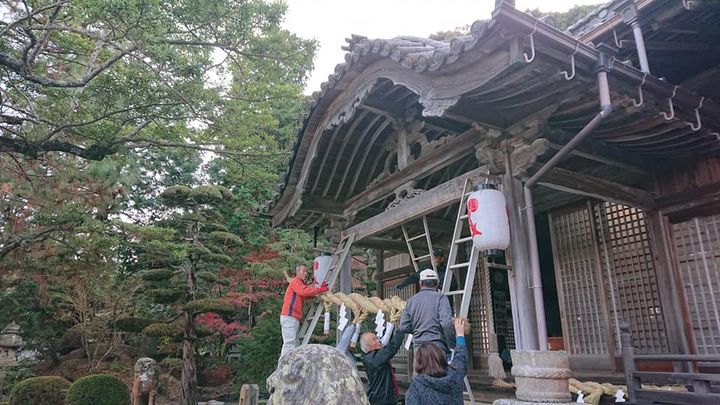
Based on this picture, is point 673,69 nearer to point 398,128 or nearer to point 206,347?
point 398,128

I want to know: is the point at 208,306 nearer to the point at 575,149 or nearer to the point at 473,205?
the point at 473,205

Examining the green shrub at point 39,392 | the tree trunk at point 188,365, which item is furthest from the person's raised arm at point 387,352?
the green shrub at point 39,392

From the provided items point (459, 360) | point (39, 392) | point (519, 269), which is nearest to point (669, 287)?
point (519, 269)

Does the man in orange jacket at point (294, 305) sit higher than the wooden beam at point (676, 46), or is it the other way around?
the wooden beam at point (676, 46)

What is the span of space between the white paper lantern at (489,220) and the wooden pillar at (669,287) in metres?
2.55

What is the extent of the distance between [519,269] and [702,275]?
267 centimetres

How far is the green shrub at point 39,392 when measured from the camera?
405 inches

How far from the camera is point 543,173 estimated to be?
16.1 ft

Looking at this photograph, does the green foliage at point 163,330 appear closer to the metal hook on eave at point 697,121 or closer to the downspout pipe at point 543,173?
the downspout pipe at point 543,173

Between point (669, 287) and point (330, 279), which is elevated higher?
point (330, 279)

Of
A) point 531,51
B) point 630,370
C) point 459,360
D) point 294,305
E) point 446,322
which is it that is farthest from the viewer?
point 294,305

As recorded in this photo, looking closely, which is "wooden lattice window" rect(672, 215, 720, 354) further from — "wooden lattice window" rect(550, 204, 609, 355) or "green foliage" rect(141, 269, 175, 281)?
"green foliage" rect(141, 269, 175, 281)

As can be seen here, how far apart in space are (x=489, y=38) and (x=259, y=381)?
11.2 metres

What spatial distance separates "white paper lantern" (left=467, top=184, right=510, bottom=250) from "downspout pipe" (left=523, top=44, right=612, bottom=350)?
0.84ft
